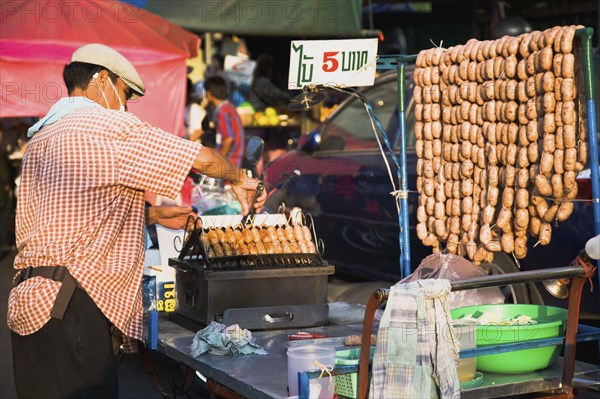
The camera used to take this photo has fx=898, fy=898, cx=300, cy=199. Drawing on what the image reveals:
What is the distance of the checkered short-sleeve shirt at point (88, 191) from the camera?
3551mm

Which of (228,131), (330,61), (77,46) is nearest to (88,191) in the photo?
(330,61)

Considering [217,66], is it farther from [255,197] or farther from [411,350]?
[411,350]

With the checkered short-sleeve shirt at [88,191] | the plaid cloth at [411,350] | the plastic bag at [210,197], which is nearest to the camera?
the plaid cloth at [411,350]

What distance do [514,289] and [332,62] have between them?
97.8 inches

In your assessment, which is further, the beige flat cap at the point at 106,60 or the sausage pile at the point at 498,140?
the sausage pile at the point at 498,140

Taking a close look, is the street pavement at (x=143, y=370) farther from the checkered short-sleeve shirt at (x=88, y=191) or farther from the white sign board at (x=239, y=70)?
the white sign board at (x=239, y=70)

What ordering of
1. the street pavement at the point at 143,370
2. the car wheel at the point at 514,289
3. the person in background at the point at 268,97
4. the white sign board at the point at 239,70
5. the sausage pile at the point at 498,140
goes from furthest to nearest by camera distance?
the white sign board at the point at 239,70 < the person in background at the point at 268,97 < the car wheel at the point at 514,289 < the street pavement at the point at 143,370 < the sausage pile at the point at 498,140

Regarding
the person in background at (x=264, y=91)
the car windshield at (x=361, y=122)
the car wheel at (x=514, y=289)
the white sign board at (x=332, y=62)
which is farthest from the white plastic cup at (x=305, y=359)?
the person in background at (x=264, y=91)

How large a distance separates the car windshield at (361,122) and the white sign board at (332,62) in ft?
8.98

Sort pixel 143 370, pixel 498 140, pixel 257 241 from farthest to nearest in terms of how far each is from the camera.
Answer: pixel 143 370 < pixel 257 241 < pixel 498 140

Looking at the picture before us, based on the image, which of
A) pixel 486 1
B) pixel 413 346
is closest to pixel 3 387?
pixel 413 346

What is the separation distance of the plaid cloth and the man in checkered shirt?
100 centimetres

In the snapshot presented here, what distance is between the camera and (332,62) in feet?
16.1

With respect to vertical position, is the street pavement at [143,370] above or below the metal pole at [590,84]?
below
